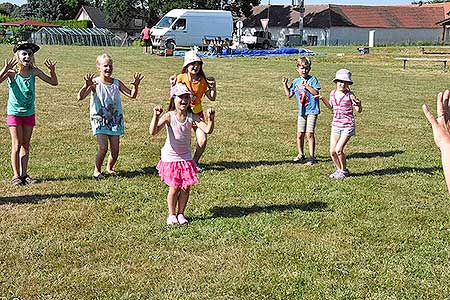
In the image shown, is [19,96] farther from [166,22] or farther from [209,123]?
[166,22]

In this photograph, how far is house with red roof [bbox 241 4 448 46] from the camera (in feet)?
268

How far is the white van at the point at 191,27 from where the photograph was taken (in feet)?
144

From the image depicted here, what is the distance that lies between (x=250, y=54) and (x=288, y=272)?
37.8 meters

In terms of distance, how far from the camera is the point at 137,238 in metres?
5.68

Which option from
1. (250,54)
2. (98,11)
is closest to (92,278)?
(250,54)

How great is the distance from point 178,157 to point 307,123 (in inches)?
134

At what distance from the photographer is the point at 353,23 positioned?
83.1 m

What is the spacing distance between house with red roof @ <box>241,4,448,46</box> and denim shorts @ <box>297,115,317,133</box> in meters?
73.4

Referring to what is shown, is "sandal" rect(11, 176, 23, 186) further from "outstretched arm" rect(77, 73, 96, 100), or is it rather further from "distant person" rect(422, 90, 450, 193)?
"distant person" rect(422, 90, 450, 193)

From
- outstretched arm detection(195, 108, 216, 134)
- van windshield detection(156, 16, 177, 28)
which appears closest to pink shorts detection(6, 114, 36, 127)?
outstretched arm detection(195, 108, 216, 134)

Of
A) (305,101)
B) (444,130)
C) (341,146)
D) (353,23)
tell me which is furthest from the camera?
(353,23)

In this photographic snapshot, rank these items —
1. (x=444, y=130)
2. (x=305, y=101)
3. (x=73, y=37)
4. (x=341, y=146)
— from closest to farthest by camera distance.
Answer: (x=444, y=130)
(x=341, y=146)
(x=305, y=101)
(x=73, y=37)

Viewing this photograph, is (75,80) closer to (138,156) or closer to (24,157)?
(138,156)

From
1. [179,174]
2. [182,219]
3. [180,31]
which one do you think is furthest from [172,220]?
[180,31]
